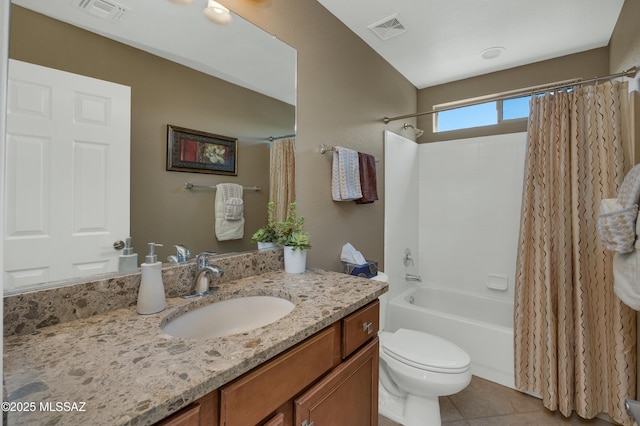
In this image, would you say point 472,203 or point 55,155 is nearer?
point 55,155

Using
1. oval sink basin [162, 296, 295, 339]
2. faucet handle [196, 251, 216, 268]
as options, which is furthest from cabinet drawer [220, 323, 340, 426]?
faucet handle [196, 251, 216, 268]

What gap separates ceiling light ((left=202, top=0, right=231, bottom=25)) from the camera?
1.24m

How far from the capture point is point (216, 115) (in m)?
1.27

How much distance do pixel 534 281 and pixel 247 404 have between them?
202 cm

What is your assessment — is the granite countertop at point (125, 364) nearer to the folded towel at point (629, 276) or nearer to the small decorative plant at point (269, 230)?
the small decorative plant at point (269, 230)

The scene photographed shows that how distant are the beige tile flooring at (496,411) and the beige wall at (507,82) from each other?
2.13 m

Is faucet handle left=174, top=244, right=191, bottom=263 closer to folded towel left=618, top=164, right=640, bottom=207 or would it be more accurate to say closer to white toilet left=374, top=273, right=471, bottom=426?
white toilet left=374, top=273, right=471, bottom=426

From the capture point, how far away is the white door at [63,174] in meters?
0.79

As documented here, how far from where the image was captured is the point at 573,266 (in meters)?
1.81

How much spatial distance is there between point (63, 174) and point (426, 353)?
1739 millimetres

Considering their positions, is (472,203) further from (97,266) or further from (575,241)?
(97,266)

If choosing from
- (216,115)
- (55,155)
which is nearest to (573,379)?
(216,115)

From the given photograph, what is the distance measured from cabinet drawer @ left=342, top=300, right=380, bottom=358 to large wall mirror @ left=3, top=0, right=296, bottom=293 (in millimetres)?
622

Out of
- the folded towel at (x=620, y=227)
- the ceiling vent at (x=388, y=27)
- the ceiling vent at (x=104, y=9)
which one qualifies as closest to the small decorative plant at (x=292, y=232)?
the ceiling vent at (x=104, y=9)
